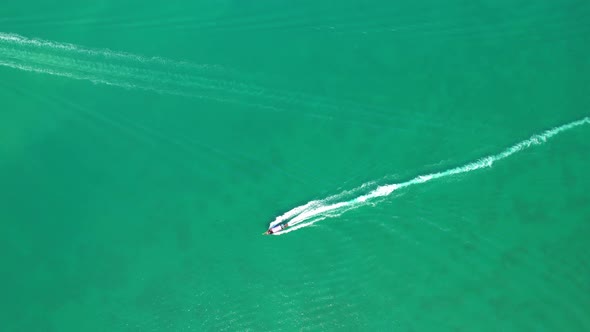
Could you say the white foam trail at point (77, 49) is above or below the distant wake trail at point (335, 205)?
above

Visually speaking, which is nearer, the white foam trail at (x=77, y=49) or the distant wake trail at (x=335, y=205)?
the distant wake trail at (x=335, y=205)

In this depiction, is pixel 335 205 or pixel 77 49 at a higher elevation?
pixel 77 49

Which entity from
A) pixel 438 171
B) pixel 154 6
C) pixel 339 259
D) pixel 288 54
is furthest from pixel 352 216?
pixel 154 6

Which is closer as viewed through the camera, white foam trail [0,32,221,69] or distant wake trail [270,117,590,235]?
distant wake trail [270,117,590,235]

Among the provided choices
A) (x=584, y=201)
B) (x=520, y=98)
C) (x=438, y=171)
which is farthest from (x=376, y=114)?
(x=584, y=201)

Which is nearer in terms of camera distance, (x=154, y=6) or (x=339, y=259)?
(x=339, y=259)

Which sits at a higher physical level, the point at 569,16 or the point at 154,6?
the point at 154,6

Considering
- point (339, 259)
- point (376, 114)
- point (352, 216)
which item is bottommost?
point (339, 259)

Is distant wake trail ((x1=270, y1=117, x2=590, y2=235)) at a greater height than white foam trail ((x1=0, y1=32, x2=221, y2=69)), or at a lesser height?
lesser

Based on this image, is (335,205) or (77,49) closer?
(335,205)

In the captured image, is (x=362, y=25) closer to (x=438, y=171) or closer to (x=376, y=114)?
(x=376, y=114)
